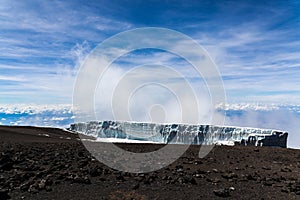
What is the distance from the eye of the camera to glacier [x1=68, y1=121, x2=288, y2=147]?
135 ft

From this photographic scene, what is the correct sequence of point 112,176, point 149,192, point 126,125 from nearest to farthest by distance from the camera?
1. point 149,192
2. point 112,176
3. point 126,125

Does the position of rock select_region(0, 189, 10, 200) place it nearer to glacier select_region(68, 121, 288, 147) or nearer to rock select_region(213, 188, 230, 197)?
rock select_region(213, 188, 230, 197)

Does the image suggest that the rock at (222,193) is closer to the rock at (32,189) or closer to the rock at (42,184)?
the rock at (42,184)

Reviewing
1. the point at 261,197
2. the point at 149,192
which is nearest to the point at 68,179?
the point at 149,192

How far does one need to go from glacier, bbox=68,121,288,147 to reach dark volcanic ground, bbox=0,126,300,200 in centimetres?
2344

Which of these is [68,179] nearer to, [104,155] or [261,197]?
[104,155]

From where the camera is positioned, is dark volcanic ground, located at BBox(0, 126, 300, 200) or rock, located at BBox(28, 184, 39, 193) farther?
dark volcanic ground, located at BBox(0, 126, 300, 200)

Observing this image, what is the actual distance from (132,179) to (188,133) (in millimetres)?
39427

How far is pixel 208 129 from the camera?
5019cm

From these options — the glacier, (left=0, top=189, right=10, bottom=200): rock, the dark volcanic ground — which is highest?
the glacier

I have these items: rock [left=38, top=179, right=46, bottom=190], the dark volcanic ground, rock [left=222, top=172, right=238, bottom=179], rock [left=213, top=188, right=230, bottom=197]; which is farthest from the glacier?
rock [left=38, top=179, right=46, bottom=190]

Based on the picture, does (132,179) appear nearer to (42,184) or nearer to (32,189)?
(42,184)

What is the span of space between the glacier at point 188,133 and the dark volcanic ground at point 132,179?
23.4 meters

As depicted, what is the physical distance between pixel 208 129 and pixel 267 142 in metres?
12.0
